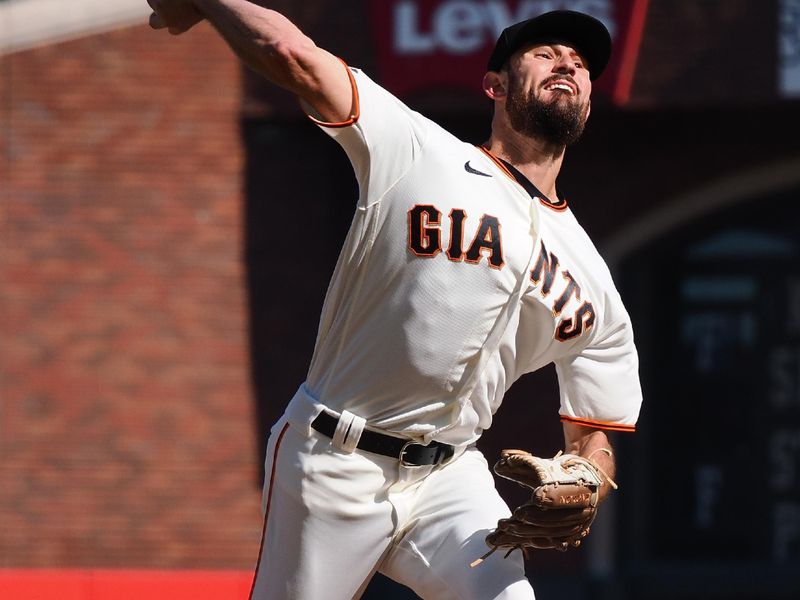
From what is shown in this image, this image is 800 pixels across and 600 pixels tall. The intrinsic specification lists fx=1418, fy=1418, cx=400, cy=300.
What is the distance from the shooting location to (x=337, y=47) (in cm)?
907

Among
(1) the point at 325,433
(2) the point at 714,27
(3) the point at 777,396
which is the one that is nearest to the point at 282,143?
(2) the point at 714,27

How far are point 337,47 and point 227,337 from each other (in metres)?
2.01

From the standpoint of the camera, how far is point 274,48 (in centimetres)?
315

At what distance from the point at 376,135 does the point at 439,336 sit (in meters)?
0.53

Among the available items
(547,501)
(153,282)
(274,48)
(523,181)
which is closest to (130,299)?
(153,282)

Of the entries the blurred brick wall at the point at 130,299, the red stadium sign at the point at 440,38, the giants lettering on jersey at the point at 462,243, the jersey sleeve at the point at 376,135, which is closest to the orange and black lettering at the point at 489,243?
the giants lettering on jersey at the point at 462,243

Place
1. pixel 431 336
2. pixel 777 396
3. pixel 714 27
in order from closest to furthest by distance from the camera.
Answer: pixel 431 336 < pixel 714 27 < pixel 777 396

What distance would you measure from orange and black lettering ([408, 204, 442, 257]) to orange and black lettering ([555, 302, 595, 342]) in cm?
46

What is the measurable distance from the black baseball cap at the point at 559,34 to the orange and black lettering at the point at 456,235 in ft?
1.83

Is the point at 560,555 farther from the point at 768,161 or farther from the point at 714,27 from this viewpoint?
the point at 714,27

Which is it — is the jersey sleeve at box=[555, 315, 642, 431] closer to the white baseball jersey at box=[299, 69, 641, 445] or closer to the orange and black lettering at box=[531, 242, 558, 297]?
the white baseball jersey at box=[299, 69, 641, 445]

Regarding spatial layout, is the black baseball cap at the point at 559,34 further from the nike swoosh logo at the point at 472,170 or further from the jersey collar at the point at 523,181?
the nike swoosh logo at the point at 472,170

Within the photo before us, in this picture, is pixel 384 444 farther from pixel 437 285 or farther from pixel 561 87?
pixel 561 87

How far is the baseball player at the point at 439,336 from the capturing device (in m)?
3.49
